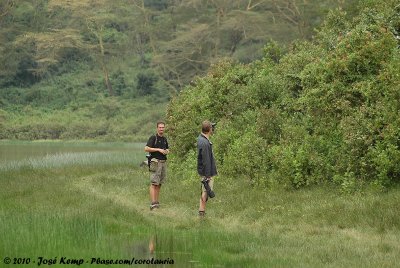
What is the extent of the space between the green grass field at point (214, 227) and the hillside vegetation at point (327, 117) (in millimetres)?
684

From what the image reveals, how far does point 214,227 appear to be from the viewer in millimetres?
12547

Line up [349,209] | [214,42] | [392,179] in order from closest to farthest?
[349,209] → [392,179] → [214,42]

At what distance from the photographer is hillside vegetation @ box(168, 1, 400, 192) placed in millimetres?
15469

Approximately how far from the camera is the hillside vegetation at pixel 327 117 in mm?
15469

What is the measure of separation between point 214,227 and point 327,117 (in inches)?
254

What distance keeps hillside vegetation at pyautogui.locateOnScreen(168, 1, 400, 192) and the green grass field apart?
0.68m

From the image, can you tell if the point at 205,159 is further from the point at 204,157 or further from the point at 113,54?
the point at 113,54

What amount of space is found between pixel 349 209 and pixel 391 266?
4.33 m

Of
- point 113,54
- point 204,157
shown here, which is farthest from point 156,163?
point 113,54

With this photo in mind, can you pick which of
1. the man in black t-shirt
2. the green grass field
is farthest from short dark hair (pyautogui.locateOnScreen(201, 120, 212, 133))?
the man in black t-shirt

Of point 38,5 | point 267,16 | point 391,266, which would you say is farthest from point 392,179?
point 38,5

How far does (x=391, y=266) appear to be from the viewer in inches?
354

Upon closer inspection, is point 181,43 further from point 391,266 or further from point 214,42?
point 391,266

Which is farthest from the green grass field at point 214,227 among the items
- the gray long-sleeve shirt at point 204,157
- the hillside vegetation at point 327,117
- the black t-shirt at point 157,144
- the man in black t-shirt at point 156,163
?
the black t-shirt at point 157,144
